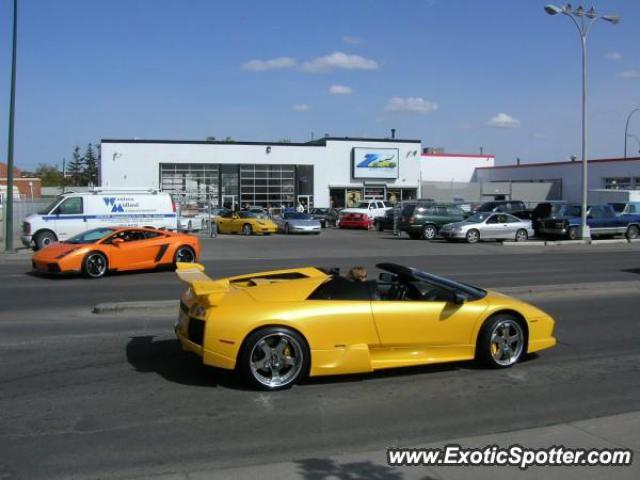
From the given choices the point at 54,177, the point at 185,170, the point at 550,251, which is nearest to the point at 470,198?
the point at 185,170

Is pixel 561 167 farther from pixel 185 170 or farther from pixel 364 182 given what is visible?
pixel 185 170

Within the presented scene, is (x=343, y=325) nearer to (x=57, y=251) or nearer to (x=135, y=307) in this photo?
(x=135, y=307)

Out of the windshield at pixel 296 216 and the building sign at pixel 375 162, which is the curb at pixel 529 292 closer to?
the windshield at pixel 296 216

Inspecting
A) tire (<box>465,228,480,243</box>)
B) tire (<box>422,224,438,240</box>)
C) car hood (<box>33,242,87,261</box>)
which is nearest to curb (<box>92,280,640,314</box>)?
car hood (<box>33,242,87,261</box>)

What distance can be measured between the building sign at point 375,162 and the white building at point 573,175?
14406 mm

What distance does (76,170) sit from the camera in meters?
134

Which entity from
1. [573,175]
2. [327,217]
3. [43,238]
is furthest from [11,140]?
[573,175]

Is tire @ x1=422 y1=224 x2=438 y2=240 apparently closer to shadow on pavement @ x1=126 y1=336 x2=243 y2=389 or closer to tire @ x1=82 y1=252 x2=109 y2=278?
tire @ x1=82 y1=252 x2=109 y2=278

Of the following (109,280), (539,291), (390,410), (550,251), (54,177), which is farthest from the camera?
(54,177)

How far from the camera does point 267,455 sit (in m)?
4.72

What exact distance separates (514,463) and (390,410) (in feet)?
4.63

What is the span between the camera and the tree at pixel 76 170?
131750 millimetres

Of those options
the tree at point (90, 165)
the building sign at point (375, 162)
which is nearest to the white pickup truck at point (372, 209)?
the building sign at point (375, 162)

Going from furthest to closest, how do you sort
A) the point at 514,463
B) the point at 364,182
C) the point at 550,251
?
the point at 364,182, the point at 550,251, the point at 514,463
